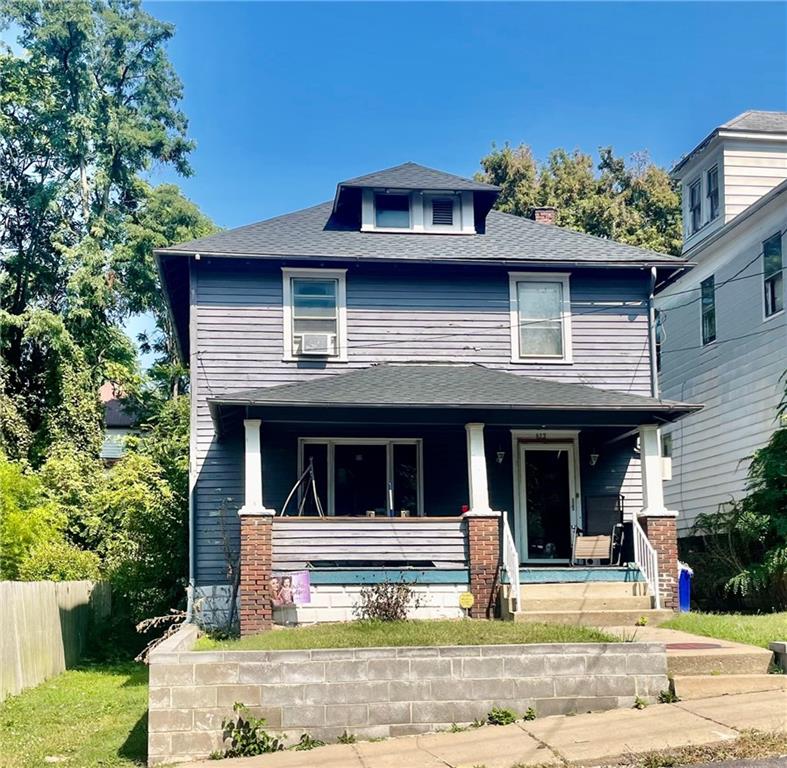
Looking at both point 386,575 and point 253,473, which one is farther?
point 253,473

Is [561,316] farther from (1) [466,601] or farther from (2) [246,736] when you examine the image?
(2) [246,736]

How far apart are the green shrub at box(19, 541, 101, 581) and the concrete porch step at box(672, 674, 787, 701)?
13831mm

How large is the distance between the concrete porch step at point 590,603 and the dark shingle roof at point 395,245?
5887mm

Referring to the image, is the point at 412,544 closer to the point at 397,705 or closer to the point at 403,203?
the point at 397,705

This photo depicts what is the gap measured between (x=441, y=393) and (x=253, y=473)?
9.70 ft

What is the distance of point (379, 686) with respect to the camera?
900cm

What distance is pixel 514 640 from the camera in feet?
33.2

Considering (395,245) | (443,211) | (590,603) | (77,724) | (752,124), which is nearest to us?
(77,724)

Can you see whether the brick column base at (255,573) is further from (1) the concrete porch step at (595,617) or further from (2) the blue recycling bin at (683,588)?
(2) the blue recycling bin at (683,588)

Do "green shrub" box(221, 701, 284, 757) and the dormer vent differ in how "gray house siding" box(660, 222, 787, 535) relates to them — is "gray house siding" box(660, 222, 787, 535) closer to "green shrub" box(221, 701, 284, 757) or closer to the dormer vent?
the dormer vent

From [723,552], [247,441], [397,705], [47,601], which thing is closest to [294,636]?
[397,705]

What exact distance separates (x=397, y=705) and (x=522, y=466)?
7.46m

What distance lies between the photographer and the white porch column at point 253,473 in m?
12.9

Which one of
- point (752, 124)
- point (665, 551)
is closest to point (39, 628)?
point (665, 551)
